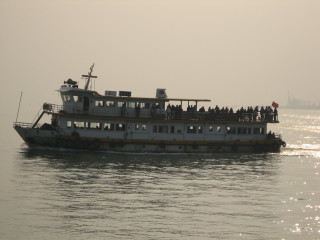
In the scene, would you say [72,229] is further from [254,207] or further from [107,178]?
[107,178]

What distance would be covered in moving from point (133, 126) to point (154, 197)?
777 inches

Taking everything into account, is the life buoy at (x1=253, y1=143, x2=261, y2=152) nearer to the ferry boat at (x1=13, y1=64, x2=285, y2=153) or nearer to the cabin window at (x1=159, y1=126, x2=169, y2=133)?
the ferry boat at (x1=13, y1=64, x2=285, y2=153)

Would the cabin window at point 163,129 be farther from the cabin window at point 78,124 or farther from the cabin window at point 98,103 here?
the cabin window at point 78,124

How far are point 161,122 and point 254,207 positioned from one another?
22.6m

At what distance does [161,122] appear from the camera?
55.8 m

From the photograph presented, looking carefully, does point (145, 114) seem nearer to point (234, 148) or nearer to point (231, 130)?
point (231, 130)

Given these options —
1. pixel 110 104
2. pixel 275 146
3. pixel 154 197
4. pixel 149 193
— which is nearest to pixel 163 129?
pixel 110 104

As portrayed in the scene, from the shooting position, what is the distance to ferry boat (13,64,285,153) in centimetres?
5444

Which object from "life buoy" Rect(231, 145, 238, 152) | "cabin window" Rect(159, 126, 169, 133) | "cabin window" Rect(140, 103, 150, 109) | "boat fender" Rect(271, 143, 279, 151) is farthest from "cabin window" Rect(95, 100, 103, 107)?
Result: "boat fender" Rect(271, 143, 279, 151)

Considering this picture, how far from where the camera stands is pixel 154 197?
36.1m

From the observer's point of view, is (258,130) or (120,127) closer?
(120,127)

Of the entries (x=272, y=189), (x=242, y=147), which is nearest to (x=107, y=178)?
(x=272, y=189)

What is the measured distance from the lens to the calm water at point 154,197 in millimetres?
29156

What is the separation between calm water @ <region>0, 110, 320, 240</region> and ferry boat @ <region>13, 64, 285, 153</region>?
53.3 inches
